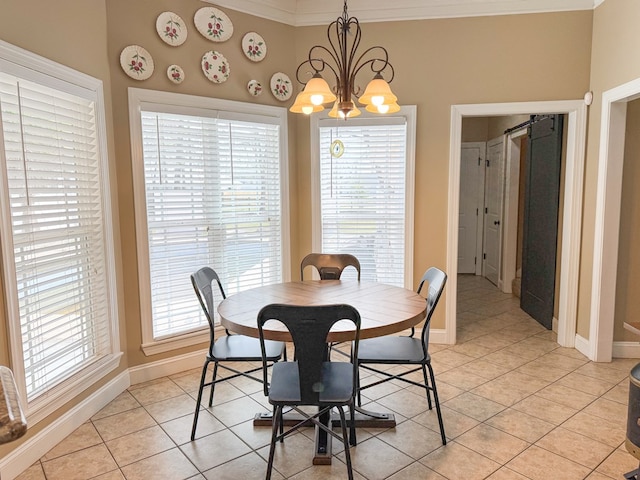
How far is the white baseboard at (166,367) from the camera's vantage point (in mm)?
3254

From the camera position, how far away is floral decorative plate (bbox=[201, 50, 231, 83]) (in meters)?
3.33

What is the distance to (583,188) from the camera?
3.62 m

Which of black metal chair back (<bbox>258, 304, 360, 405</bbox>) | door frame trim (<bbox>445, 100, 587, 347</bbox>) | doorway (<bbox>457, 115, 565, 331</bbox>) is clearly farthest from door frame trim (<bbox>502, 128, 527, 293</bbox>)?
black metal chair back (<bbox>258, 304, 360, 405</bbox>)

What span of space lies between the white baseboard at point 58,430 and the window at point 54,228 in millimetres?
115

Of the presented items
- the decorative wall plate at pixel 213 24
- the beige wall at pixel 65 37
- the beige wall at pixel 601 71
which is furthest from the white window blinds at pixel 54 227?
the beige wall at pixel 601 71

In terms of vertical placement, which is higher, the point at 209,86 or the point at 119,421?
the point at 209,86

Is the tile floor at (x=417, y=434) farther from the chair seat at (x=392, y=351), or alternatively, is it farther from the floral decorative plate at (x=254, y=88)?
the floral decorative plate at (x=254, y=88)

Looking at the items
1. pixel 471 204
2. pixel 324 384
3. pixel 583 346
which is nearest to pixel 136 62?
pixel 324 384

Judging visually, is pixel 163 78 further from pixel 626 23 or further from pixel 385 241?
pixel 626 23

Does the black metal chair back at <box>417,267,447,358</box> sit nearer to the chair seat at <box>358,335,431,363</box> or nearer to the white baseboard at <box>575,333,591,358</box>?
the chair seat at <box>358,335,431,363</box>

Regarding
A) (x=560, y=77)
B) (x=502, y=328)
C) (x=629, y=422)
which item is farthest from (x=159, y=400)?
(x=560, y=77)

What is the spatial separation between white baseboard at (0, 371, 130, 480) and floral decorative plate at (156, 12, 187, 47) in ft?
7.83

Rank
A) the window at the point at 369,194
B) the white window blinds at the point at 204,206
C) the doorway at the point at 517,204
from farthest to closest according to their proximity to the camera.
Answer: the doorway at the point at 517,204
the window at the point at 369,194
the white window blinds at the point at 204,206

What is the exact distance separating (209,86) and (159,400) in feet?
7.51
